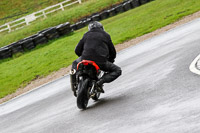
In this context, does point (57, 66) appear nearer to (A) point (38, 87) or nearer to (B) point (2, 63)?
(A) point (38, 87)

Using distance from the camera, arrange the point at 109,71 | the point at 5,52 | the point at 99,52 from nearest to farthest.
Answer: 1. the point at 99,52
2. the point at 109,71
3. the point at 5,52

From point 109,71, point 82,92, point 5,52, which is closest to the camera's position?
point 82,92

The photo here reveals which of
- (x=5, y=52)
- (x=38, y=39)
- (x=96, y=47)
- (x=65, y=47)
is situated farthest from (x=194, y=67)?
(x=38, y=39)

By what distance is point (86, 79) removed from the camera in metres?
9.22

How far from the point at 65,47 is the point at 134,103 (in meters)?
17.7

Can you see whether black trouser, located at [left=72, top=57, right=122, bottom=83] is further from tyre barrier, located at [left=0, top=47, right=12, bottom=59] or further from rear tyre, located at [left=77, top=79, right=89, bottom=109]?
tyre barrier, located at [left=0, top=47, right=12, bottom=59]

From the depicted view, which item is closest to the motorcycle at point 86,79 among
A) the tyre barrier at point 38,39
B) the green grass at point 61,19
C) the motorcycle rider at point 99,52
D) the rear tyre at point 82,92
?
the rear tyre at point 82,92

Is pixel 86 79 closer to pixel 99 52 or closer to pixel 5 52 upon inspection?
pixel 99 52

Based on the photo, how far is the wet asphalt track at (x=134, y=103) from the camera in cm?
688

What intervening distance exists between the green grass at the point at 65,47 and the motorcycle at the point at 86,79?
919 cm

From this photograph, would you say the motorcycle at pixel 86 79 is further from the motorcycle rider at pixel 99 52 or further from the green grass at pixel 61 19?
the green grass at pixel 61 19

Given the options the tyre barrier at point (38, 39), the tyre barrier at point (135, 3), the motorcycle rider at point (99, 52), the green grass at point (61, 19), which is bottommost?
the tyre barrier at point (135, 3)

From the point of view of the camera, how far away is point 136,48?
18.1 m

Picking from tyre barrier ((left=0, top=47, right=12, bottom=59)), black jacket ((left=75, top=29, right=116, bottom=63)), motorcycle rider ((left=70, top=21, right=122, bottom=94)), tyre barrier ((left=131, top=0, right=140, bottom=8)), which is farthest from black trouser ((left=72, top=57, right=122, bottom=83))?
tyre barrier ((left=131, top=0, right=140, bottom=8))
